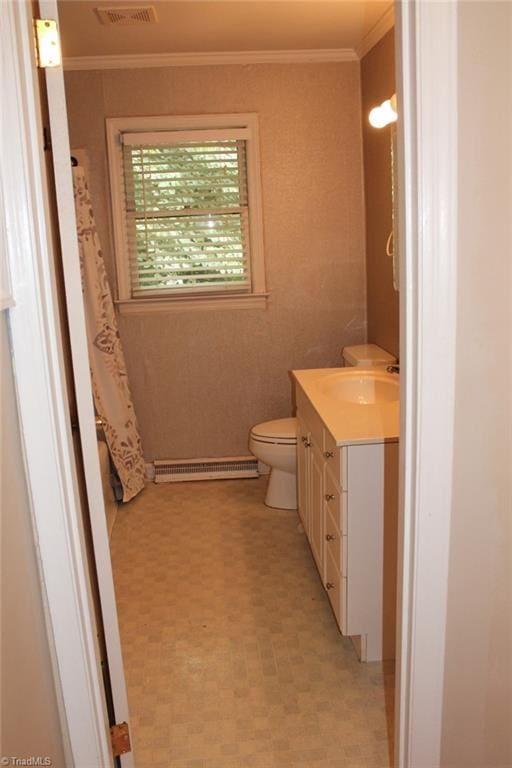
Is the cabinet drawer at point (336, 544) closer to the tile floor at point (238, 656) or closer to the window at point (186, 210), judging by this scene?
the tile floor at point (238, 656)

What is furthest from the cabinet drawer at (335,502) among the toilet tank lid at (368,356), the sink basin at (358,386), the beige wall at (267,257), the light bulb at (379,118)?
the beige wall at (267,257)

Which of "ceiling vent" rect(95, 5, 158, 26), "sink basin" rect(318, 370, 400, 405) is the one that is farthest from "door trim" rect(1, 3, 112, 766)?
"ceiling vent" rect(95, 5, 158, 26)

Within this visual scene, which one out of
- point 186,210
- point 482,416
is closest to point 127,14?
point 186,210

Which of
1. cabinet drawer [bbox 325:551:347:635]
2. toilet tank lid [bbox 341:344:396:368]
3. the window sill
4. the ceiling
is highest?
the ceiling

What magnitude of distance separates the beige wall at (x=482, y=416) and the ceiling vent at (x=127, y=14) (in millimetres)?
2153

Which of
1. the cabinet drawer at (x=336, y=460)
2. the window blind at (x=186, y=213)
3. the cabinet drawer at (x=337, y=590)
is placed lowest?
the cabinet drawer at (x=337, y=590)

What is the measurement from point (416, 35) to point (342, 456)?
1.31 meters

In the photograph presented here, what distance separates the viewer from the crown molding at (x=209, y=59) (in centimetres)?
370

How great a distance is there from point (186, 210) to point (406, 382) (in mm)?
2821

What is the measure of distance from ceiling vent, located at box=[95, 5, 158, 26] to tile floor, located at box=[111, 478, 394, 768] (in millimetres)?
2467

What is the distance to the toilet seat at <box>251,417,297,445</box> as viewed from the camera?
11.3 feet

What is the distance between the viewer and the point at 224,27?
3.29 meters

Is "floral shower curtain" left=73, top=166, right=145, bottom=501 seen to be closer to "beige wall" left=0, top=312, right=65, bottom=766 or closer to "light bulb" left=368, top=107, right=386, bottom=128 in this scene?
"light bulb" left=368, top=107, right=386, bottom=128

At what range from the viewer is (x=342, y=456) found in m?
2.21
